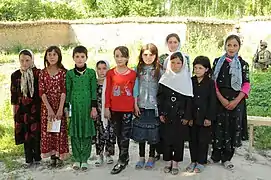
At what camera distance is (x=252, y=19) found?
16484 mm

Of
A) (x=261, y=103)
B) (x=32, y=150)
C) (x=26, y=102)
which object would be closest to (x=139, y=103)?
(x=26, y=102)

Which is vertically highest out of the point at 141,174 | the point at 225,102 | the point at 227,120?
the point at 225,102

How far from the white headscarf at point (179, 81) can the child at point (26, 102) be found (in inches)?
56.0

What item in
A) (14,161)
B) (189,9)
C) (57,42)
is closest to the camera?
(14,161)

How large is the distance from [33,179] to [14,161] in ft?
2.38

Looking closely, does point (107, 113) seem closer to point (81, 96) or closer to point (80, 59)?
point (81, 96)

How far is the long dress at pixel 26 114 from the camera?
163 inches

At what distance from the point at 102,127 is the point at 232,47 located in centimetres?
169

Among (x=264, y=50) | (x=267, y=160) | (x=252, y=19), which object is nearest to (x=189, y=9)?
(x=252, y=19)

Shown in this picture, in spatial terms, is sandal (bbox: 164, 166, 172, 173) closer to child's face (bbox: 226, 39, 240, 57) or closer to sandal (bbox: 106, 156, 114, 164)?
sandal (bbox: 106, 156, 114, 164)

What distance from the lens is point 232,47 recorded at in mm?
4066

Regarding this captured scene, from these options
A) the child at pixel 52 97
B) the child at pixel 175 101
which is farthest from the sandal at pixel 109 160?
the child at pixel 175 101

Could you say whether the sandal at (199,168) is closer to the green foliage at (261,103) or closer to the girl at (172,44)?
the girl at (172,44)

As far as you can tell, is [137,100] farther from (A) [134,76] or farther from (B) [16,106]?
(B) [16,106]
